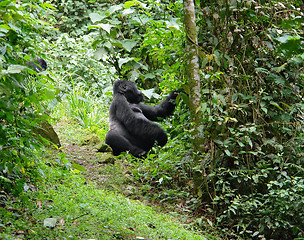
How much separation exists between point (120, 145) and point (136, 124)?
37 cm

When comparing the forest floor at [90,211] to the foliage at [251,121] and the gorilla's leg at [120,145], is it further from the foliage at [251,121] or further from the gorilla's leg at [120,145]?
the gorilla's leg at [120,145]

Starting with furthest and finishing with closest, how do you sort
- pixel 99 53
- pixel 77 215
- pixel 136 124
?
1. pixel 136 124
2. pixel 99 53
3. pixel 77 215

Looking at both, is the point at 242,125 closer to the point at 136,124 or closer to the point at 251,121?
the point at 251,121

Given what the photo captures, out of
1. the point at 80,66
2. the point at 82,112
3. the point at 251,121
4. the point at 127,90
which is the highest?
the point at 251,121

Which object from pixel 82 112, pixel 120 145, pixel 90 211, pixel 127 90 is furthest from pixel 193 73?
pixel 82 112

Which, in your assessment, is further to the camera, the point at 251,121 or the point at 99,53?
the point at 99,53

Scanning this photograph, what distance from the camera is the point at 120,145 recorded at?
526cm

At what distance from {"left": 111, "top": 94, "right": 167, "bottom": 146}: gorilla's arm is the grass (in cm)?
141

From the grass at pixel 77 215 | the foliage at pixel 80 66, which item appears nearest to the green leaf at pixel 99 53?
the grass at pixel 77 215

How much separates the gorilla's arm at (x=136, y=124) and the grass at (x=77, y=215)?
4.62ft

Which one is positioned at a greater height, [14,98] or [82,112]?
[14,98]

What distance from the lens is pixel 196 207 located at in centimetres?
370

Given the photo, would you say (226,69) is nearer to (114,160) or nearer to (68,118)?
(114,160)

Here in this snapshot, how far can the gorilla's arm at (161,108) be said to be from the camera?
4.76 meters
